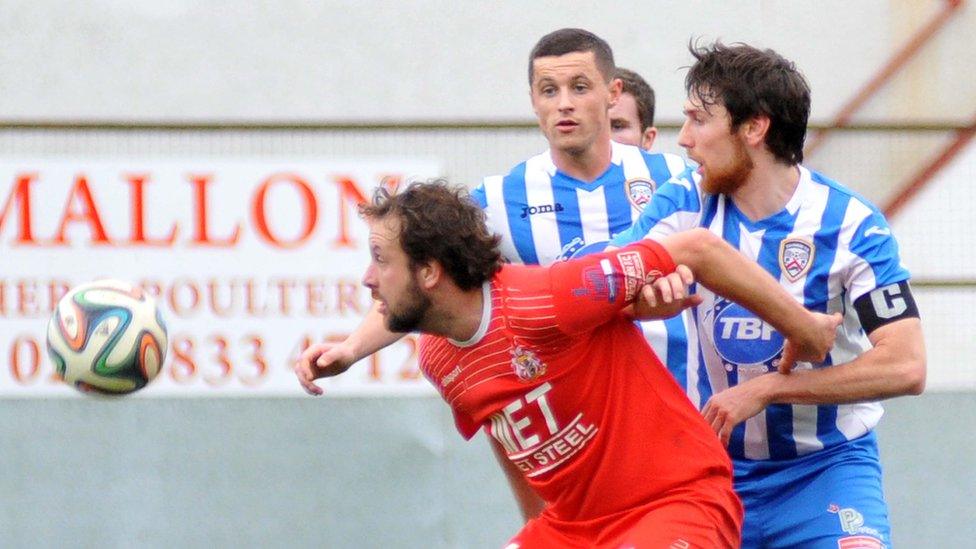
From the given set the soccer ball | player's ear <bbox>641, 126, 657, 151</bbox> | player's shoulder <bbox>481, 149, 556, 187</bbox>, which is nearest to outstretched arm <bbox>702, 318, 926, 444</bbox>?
player's shoulder <bbox>481, 149, 556, 187</bbox>

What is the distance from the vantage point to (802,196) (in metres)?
4.04

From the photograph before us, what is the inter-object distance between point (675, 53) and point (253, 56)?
223 cm

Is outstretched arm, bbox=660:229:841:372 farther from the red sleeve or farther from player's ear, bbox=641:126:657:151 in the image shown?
player's ear, bbox=641:126:657:151

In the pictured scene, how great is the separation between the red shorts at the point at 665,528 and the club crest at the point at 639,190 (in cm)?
145

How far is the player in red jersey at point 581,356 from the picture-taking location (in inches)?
143

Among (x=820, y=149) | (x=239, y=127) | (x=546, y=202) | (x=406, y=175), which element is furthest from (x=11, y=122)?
(x=820, y=149)

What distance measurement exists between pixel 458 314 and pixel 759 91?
3.25ft

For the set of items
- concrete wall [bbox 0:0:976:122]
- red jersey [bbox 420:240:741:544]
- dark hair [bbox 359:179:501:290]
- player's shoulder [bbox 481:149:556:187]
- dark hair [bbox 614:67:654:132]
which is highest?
concrete wall [bbox 0:0:976:122]

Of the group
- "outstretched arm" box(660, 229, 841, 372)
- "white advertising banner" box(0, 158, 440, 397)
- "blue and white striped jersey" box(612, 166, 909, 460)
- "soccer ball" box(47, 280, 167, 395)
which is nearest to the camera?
"outstretched arm" box(660, 229, 841, 372)

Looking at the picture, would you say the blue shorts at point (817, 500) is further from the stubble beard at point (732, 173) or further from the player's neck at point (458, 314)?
the player's neck at point (458, 314)

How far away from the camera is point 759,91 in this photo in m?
4.01

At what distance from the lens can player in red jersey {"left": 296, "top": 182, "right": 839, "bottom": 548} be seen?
3.63 metres

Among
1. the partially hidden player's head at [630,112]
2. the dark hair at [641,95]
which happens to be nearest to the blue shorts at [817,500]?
the partially hidden player's head at [630,112]

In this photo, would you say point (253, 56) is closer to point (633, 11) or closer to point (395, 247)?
point (633, 11)
